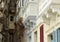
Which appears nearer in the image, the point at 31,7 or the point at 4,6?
the point at 31,7

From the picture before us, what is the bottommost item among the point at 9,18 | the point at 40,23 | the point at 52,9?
the point at 9,18

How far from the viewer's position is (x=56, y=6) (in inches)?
713

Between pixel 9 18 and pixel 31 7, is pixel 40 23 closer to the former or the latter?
pixel 31 7

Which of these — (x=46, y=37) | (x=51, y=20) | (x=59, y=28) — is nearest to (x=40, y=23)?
(x=46, y=37)

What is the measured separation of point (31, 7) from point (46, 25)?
423 centimetres

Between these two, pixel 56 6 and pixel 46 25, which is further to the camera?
pixel 46 25

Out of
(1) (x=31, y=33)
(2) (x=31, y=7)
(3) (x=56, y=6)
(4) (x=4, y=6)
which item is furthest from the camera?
(4) (x=4, y=6)

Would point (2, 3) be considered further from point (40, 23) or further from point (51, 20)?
point (51, 20)

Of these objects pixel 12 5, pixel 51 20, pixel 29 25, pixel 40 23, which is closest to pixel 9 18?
pixel 12 5

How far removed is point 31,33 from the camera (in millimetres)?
27469

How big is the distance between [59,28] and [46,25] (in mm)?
2974

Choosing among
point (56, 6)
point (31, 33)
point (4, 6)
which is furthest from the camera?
point (4, 6)

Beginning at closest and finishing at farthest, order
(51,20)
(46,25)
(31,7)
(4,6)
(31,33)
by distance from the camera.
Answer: (51,20) → (46,25) → (31,7) → (31,33) → (4,6)

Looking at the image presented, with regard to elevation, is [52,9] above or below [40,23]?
above
